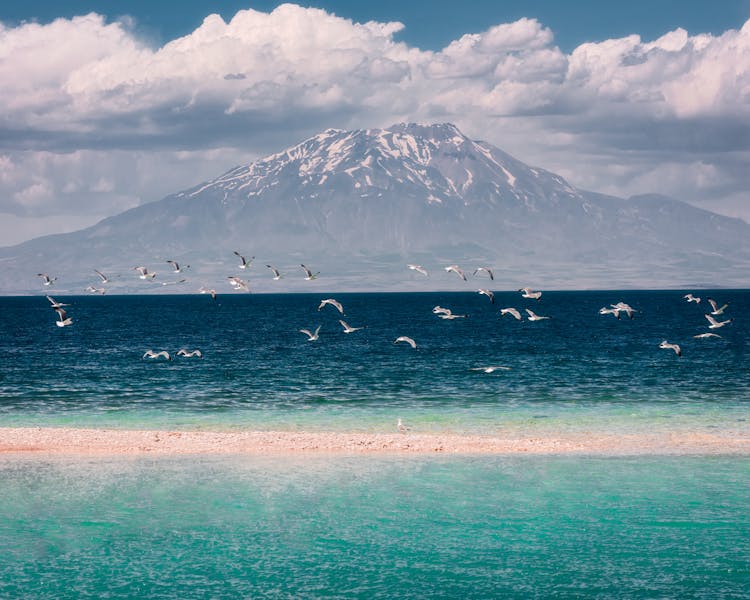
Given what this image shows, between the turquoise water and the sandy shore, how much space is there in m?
2.02

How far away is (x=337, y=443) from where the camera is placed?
45625 millimetres

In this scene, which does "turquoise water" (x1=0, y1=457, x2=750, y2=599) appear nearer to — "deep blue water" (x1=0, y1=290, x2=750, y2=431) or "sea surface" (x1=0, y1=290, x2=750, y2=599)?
"sea surface" (x1=0, y1=290, x2=750, y2=599)

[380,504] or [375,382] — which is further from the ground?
[375,382]

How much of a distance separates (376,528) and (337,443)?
45.7 feet

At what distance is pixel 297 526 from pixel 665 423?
27.9 m

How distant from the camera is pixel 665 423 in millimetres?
52969

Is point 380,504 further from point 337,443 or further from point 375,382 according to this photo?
point 375,382

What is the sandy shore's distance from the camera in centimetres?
4412

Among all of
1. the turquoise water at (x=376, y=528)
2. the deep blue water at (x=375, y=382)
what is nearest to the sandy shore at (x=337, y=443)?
the turquoise water at (x=376, y=528)

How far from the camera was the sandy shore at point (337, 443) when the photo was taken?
44125 mm

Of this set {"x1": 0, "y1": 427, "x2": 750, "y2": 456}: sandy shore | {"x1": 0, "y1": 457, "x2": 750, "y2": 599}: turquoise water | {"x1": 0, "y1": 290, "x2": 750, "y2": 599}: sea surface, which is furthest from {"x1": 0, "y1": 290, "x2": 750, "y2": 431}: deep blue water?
{"x1": 0, "y1": 457, "x2": 750, "y2": 599}: turquoise water

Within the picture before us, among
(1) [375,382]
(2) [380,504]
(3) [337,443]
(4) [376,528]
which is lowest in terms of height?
(4) [376,528]

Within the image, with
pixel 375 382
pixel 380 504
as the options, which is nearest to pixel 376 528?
pixel 380 504

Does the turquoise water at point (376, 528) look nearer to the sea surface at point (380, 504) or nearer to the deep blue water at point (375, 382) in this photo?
the sea surface at point (380, 504)
